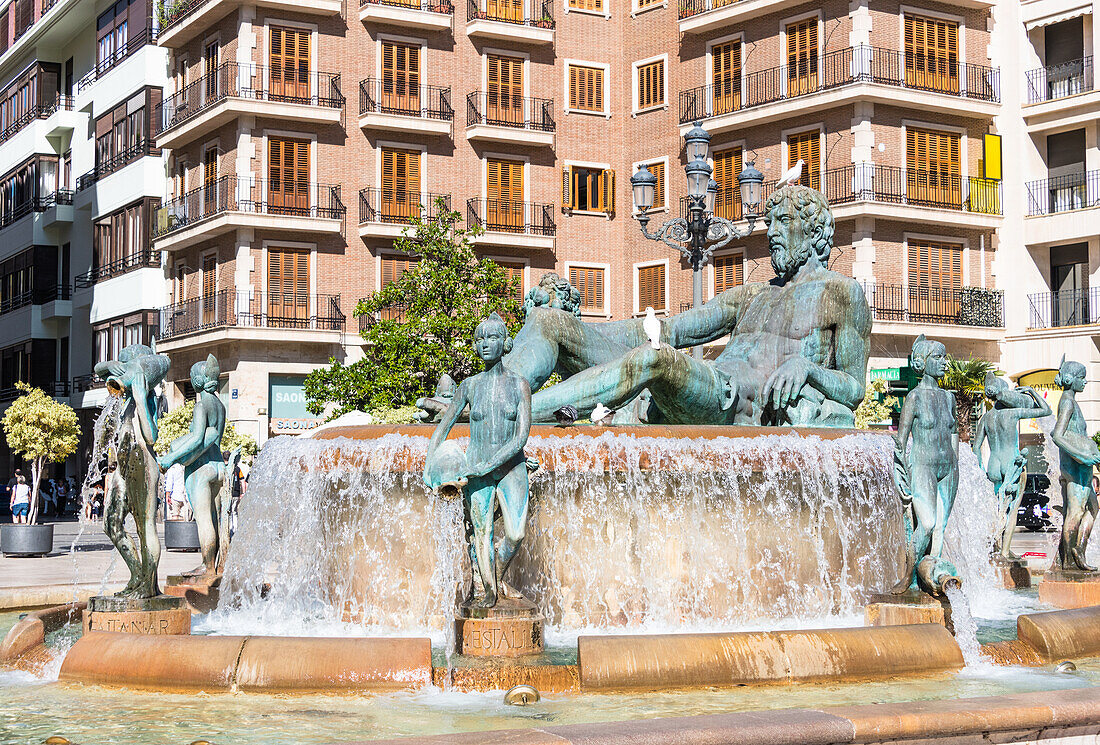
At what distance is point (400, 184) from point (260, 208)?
4.31m

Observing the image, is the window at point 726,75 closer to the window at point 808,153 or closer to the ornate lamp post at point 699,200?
the window at point 808,153

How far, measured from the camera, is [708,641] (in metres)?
7.61

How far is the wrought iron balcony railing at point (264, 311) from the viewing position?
4147 cm

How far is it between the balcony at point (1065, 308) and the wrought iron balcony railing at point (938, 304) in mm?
953

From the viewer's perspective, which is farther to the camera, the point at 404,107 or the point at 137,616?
the point at 404,107

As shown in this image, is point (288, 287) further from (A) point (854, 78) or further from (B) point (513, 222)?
(A) point (854, 78)

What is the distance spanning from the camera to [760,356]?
37.6ft

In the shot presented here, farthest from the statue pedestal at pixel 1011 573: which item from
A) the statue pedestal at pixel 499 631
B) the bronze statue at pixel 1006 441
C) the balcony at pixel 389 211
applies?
the balcony at pixel 389 211

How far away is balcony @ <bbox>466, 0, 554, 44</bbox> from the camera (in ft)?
148

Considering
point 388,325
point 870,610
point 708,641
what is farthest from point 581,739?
point 388,325

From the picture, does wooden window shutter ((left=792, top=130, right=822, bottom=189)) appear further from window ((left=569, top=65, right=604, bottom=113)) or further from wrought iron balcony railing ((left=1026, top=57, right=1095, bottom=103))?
window ((left=569, top=65, right=604, bottom=113))

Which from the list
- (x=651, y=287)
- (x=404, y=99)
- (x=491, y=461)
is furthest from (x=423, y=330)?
(x=491, y=461)

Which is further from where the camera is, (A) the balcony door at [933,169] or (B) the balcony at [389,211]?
(B) the balcony at [389,211]

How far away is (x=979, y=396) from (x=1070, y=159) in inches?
377
